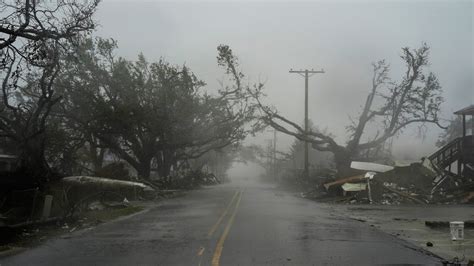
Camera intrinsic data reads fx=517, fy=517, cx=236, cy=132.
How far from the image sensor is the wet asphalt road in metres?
9.41

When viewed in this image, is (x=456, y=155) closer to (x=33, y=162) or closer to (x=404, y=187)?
(x=404, y=187)

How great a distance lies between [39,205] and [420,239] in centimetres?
1306

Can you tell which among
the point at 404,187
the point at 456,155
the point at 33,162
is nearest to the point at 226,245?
the point at 33,162

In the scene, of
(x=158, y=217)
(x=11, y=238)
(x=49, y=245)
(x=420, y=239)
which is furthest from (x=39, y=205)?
(x=420, y=239)

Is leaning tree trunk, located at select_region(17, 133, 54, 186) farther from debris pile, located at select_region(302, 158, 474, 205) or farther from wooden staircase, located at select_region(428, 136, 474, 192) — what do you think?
wooden staircase, located at select_region(428, 136, 474, 192)

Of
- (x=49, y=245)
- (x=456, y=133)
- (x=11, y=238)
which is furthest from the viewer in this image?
(x=456, y=133)

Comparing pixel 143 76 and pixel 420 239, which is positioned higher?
pixel 143 76

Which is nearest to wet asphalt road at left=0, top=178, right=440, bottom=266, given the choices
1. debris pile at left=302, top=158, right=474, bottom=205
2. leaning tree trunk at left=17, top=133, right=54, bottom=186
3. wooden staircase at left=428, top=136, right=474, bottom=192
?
leaning tree trunk at left=17, top=133, right=54, bottom=186

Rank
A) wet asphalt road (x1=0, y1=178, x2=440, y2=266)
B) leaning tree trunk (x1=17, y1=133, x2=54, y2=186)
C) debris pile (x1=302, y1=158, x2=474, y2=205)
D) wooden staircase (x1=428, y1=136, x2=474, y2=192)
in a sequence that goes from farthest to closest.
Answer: wooden staircase (x1=428, y1=136, x2=474, y2=192)
debris pile (x1=302, y1=158, x2=474, y2=205)
leaning tree trunk (x1=17, y1=133, x2=54, y2=186)
wet asphalt road (x1=0, y1=178, x2=440, y2=266)

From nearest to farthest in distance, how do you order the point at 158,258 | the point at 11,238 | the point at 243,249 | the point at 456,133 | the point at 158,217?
the point at 158,258
the point at 243,249
the point at 11,238
the point at 158,217
the point at 456,133

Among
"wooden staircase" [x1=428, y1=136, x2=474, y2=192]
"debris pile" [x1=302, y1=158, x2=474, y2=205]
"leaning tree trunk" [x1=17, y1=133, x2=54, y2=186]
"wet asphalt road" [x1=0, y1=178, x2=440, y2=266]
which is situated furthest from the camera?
"wooden staircase" [x1=428, y1=136, x2=474, y2=192]

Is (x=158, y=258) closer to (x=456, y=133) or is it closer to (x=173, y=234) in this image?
(x=173, y=234)

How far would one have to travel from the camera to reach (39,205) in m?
18.7

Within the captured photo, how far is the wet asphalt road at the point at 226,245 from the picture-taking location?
941cm
